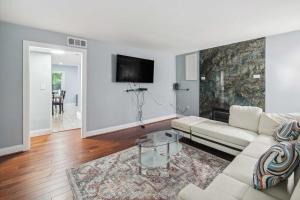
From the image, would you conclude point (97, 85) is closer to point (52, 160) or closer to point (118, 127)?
point (118, 127)

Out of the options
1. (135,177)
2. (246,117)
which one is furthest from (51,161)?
(246,117)

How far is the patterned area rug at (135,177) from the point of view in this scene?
177 centimetres

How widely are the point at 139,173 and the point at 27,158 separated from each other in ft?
6.43

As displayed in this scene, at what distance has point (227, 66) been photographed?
14.1 feet

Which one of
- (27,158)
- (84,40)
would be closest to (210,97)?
(84,40)

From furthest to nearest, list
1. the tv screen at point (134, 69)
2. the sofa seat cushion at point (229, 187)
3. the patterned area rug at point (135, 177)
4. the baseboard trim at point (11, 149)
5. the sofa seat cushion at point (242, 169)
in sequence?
the tv screen at point (134, 69), the baseboard trim at point (11, 149), the patterned area rug at point (135, 177), the sofa seat cushion at point (242, 169), the sofa seat cushion at point (229, 187)

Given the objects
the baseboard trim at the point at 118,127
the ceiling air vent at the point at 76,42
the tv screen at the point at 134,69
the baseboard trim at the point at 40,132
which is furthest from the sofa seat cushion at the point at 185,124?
the baseboard trim at the point at 40,132

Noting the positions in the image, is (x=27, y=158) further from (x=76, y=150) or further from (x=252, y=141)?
(x=252, y=141)

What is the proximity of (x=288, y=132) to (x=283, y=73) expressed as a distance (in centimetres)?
185

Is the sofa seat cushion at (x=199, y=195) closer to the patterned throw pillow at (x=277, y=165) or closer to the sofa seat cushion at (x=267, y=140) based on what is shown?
the patterned throw pillow at (x=277, y=165)

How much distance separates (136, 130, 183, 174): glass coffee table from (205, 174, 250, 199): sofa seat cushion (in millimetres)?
894

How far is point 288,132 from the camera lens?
7.07 feet

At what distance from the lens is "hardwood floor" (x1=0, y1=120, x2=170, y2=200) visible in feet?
6.01

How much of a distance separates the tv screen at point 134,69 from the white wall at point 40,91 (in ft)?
5.80
